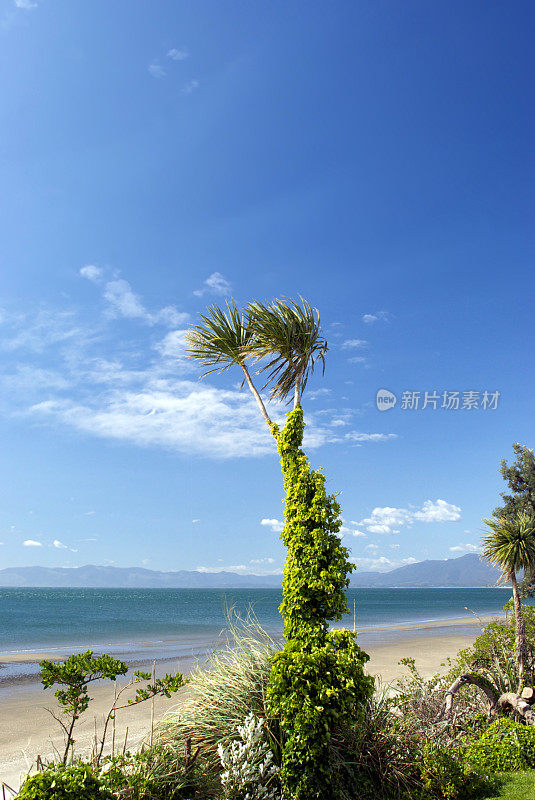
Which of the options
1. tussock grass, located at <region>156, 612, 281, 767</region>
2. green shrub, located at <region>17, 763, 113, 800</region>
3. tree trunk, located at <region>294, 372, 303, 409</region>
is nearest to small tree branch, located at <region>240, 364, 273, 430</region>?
tree trunk, located at <region>294, 372, 303, 409</region>

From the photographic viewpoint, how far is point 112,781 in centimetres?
392

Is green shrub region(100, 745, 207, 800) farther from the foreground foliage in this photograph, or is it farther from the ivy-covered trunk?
the foreground foliage

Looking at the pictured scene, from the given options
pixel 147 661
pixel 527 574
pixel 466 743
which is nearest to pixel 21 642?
pixel 147 661

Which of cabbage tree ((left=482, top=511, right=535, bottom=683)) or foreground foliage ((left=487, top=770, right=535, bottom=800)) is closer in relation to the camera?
foreground foliage ((left=487, top=770, right=535, bottom=800))

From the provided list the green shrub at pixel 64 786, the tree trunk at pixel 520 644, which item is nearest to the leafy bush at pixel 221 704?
the green shrub at pixel 64 786

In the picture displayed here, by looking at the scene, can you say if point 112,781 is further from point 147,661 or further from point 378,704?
point 147,661

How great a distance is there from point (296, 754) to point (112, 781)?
1.86m

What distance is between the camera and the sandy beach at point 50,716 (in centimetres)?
956

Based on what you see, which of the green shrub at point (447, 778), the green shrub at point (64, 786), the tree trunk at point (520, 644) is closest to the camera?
the green shrub at point (64, 786)

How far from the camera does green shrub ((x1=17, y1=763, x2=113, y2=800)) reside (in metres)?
3.58

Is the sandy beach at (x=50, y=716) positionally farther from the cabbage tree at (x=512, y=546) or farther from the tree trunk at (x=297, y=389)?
the tree trunk at (x=297, y=389)

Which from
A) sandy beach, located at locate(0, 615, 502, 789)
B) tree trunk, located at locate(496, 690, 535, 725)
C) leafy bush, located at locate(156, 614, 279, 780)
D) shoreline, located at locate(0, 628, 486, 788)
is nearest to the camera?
leafy bush, located at locate(156, 614, 279, 780)

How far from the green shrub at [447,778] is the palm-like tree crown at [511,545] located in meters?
4.96

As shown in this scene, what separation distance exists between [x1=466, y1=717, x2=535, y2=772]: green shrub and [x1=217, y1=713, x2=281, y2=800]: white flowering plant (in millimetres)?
3085
